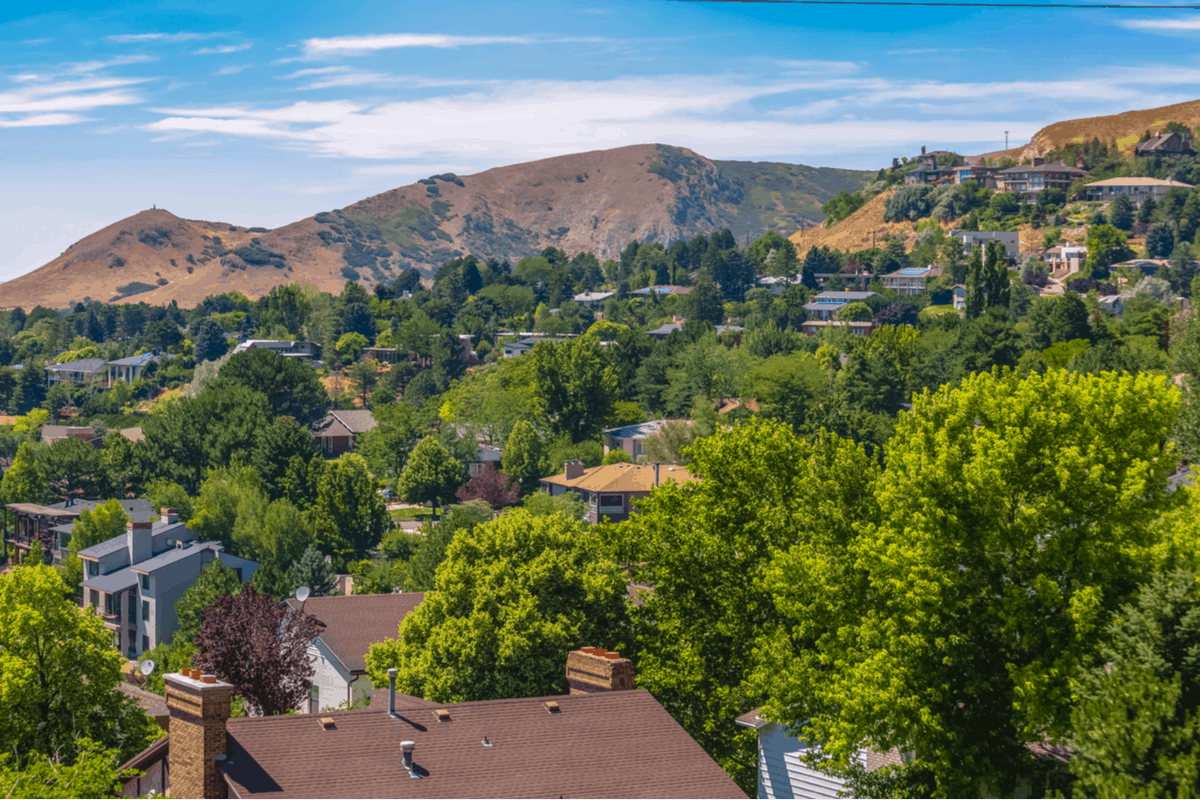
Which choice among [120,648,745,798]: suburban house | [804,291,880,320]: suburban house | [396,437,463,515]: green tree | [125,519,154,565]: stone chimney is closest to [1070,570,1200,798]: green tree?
[120,648,745,798]: suburban house

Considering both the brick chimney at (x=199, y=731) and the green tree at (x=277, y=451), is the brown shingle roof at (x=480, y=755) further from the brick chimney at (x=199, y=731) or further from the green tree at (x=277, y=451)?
the green tree at (x=277, y=451)

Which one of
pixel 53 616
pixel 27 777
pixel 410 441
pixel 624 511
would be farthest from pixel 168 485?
pixel 27 777

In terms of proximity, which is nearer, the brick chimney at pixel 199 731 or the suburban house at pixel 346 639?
the brick chimney at pixel 199 731

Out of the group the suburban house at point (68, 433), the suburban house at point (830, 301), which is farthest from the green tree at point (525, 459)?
the suburban house at point (830, 301)

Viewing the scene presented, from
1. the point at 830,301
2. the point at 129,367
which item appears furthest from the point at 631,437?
the point at 129,367

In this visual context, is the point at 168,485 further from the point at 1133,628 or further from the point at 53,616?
the point at 1133,628

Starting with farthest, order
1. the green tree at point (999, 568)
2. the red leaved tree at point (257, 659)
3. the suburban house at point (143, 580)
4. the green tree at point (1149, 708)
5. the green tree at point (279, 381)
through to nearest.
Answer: the green tree at point (279, 381)
the suburban house at point (143, 580)
the red leaved tree at point (257, 659)
the green tree at point (999, 568)
the green tree at point (1149, 708)
